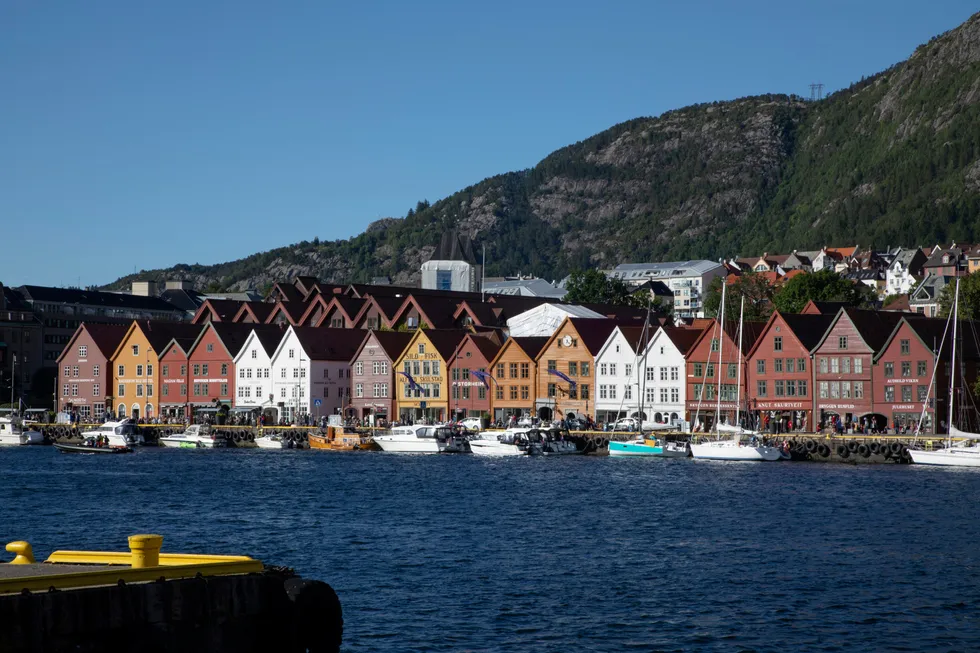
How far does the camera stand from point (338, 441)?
113m

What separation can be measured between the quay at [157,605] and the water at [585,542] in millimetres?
5190

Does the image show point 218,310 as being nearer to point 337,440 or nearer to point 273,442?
point 273,442

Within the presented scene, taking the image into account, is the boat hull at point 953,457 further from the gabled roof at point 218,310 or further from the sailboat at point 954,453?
the gabled roof at point 218,310

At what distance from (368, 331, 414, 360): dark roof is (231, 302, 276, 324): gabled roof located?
985 inches

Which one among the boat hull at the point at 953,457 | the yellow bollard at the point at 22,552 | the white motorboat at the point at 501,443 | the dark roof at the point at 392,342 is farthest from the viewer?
the dark roof at the point at 392,342

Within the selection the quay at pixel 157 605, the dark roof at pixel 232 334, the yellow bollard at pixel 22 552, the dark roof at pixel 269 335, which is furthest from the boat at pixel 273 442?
the yellow bollard at pixel 22 552

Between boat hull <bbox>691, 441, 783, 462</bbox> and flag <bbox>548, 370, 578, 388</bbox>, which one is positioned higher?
flag <bbox>548, 370, 578, 388</bbox>

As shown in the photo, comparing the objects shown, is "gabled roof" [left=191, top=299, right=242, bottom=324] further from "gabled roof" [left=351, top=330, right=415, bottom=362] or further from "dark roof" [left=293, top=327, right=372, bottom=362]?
"gabled roof" [left=351, top=330, right=415, bottom=362]

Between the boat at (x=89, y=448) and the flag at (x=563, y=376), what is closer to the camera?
the boat at (x=89, y=448)

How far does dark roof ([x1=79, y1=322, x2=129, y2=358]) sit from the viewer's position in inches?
5719

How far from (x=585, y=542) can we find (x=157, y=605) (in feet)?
89.8

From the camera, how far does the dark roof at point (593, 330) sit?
383 ft

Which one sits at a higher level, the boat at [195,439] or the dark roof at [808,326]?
the dark roof at [808,326]

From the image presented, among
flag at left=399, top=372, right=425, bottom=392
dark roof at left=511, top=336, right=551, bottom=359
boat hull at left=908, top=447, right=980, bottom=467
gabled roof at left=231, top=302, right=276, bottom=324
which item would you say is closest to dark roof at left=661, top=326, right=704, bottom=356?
dark roof at left=511, top=336, right=551, bottom=359
